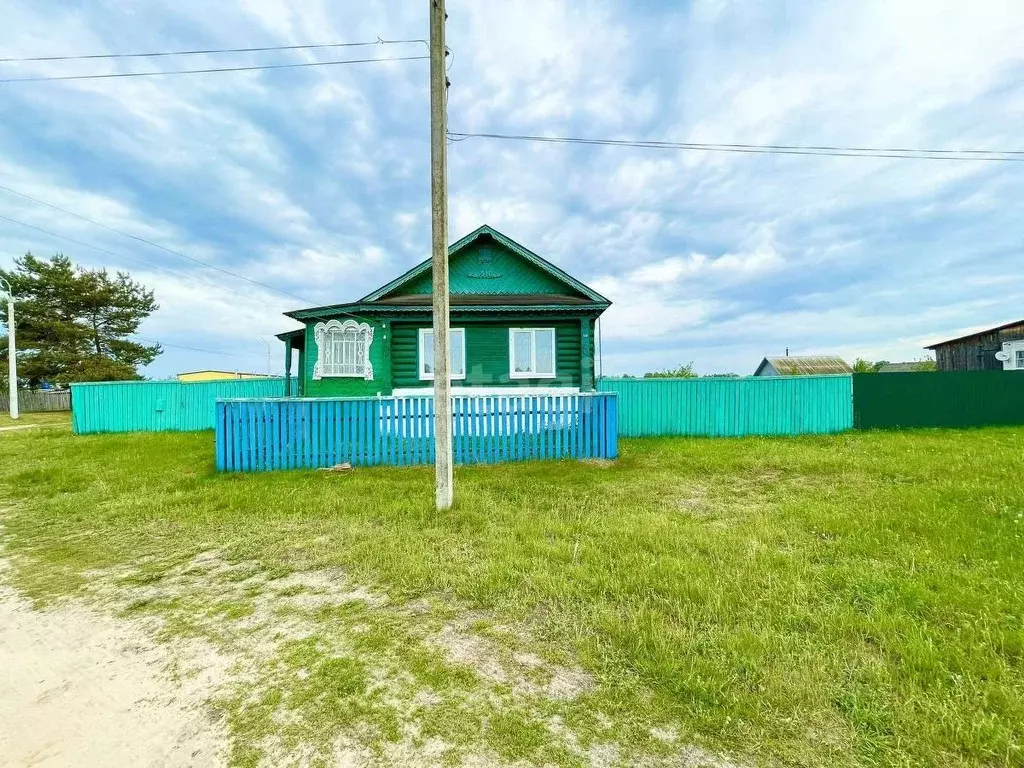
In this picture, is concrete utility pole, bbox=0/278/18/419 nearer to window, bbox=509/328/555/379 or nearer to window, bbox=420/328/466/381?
window, bbox=420/328/466/381

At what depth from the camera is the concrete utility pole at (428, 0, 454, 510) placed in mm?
5742

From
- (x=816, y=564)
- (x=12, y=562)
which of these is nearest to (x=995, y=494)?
(x=816, y=564)

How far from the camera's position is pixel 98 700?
92.0 inches

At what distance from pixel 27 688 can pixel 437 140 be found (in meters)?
6.30

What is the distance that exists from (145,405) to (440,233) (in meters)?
17.6

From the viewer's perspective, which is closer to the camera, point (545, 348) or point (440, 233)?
point (440, 233)

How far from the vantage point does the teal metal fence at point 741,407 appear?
1365cm

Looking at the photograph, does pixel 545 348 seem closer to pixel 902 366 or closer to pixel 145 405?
pixel 145 405

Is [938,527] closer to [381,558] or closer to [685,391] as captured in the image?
[381,558]

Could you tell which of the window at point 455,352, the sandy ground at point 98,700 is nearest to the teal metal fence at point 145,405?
the window at point 455,352

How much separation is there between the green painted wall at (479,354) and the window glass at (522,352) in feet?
0.77

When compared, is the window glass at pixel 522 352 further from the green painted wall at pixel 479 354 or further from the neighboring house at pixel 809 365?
the neighboring house at pixel 809 365

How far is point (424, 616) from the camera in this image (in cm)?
312

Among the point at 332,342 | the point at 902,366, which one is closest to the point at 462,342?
the point at 332,342
